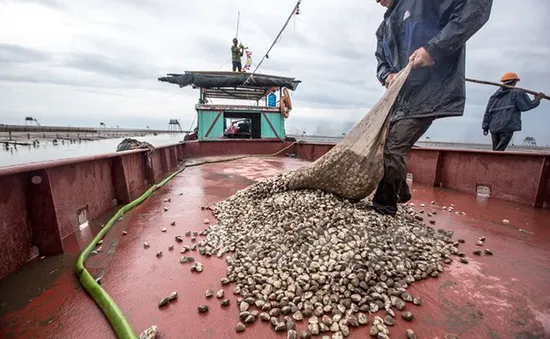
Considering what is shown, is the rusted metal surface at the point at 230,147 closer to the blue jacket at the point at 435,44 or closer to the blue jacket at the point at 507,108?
the blue jacket at the point at 507,108

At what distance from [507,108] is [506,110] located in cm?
4

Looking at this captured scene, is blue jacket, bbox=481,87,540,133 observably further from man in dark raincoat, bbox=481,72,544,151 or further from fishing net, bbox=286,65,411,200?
fishing net, bbox=286,65,411,200

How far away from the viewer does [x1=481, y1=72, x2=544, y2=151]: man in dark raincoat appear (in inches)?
186

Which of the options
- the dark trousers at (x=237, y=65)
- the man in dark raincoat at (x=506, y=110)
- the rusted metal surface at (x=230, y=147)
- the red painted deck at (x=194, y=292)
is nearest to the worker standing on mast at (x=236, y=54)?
the dark trousers at (x=237, y=65)

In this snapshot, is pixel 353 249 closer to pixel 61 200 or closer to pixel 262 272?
pixel 262 272

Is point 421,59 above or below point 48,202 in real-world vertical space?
above

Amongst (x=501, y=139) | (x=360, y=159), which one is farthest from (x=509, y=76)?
(x=360, y=159)

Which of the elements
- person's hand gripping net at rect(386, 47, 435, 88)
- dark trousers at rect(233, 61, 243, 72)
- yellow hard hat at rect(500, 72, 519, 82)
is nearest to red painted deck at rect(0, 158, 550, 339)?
person's hand gripping net at rect(386, 47, 435, 88)

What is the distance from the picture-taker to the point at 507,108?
4.84m

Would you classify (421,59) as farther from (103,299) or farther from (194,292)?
(103,299)

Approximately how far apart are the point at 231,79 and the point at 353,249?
9.96 metres

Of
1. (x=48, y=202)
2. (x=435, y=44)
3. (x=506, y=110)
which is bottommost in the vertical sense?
(x=48, y=202)

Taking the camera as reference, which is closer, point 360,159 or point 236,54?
point 360,159

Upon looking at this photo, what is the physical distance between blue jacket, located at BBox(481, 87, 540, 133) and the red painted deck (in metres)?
3.11
